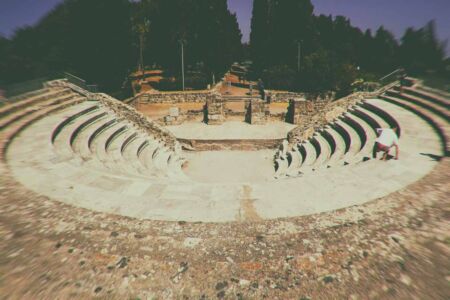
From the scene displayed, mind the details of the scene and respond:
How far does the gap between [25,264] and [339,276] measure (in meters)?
4.17

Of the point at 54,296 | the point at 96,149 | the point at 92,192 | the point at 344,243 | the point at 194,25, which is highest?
the point at 194,25

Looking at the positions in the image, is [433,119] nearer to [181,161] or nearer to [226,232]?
[226,232]

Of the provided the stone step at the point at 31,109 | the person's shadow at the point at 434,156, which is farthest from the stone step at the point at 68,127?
the person's shadow at the point at 434,156

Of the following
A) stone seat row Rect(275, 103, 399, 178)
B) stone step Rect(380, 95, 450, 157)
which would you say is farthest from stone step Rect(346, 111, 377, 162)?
stone step Rect(380, 95, 450, 157)

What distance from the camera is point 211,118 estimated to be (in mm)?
18938

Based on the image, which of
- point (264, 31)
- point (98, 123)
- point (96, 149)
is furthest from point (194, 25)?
point (96, 149)

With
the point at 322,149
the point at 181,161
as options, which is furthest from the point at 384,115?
the point at 181,161

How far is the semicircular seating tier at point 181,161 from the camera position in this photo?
4723mm

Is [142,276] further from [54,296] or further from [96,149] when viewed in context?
[96,149]

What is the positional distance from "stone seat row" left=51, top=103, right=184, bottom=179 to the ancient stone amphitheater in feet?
2.09

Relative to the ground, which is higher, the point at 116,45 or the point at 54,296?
the point at 116,45

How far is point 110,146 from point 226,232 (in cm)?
832

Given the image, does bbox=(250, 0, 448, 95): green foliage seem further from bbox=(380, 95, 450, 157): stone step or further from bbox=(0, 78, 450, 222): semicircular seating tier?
bbox=(0, 78, 450, 222): semicircular seating tier

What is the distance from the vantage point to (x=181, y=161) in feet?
43.5
